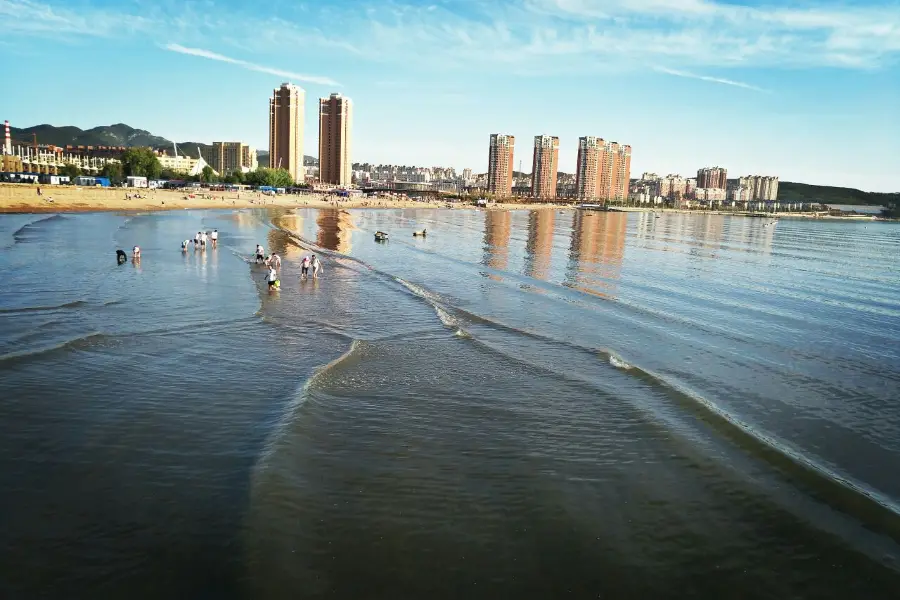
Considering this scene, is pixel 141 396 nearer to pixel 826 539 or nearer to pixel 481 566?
pixel 481 566

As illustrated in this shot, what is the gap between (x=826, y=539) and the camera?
9.12 meters

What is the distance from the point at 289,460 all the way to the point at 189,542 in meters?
2.56

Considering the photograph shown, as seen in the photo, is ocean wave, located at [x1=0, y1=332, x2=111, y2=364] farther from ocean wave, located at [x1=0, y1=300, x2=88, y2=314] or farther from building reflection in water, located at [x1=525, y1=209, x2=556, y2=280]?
building reflection in water, located at [x1=525, y1=209, x2=556, y2=280]

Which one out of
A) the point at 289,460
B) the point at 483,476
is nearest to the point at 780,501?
the point at 483,476

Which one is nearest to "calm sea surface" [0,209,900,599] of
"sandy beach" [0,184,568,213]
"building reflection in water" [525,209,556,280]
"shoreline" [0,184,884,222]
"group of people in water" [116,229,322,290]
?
"group of people in water" [116,229,322,290]

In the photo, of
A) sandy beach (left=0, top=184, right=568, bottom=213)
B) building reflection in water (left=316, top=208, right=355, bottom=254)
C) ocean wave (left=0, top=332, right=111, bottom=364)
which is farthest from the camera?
sandy beach (left=0, top=184, right=568, bottom=213)

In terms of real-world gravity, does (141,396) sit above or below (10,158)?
below

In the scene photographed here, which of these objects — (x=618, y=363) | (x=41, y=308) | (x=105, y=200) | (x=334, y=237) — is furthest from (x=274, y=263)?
(x=105, y=200)

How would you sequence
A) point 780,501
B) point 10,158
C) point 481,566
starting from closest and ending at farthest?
point 481,566 < point 780,501 < point 10,158

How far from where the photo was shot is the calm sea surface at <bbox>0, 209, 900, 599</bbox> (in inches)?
314

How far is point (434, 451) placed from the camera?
442 inches

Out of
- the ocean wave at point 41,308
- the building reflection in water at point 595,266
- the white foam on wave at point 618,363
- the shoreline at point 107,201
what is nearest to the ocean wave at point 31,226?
the shoreline at point 107,201

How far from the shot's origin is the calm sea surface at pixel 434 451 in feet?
26.2

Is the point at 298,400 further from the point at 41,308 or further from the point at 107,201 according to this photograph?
the point at 107,201
